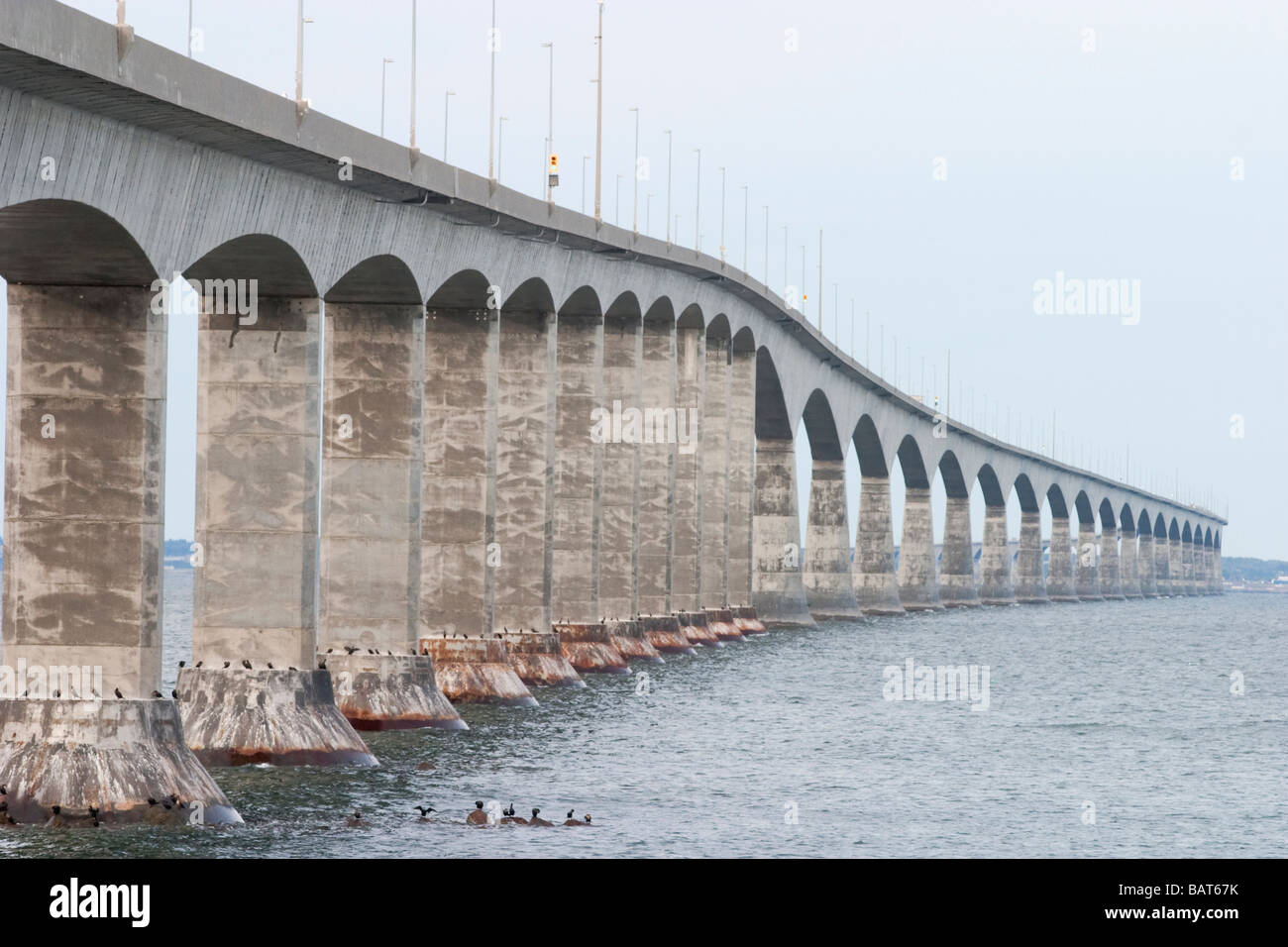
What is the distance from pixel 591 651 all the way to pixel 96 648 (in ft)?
99.8

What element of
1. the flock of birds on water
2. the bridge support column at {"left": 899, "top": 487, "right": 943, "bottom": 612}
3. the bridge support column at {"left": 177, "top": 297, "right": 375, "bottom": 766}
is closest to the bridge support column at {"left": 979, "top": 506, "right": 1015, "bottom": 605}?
the bridge support column at {"left": 899, "top": 487, "right": 943, "bottom": 612}

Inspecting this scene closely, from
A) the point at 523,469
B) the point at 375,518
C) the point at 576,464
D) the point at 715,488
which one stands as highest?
the point at 576,464

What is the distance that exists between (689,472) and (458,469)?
2980cm

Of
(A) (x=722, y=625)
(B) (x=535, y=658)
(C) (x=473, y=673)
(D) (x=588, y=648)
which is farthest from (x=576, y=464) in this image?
(A) (x=722, y=625)

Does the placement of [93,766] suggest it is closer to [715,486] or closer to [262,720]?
[262,720]

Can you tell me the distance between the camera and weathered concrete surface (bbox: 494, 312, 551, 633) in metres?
52.3

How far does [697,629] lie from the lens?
7469 cm

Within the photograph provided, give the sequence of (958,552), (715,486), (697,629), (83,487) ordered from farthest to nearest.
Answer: (958,552), (715,486), (697,629), (83,487)

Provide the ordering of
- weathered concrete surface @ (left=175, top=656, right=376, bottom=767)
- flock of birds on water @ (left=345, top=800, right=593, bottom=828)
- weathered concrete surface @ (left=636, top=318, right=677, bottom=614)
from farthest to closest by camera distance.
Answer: weathered concrete surface @ (left=636, top=318, right=677, bottom=614) → weathered concrete surface @ (left=175, top=656, right=376, bottom=767) → flock of birds on water @ (left=345, top=800, right=593, bottom=828)

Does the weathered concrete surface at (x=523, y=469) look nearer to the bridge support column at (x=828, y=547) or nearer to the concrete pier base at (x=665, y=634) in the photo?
the concrete pier base at (x=665, y=634)

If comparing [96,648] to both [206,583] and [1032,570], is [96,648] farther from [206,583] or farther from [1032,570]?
[1032,570]

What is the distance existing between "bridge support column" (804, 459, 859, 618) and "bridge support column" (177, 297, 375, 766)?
82441 mm

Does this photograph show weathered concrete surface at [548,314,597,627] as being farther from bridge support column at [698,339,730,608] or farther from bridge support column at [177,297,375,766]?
bridge support column at [177,297,375,766]
